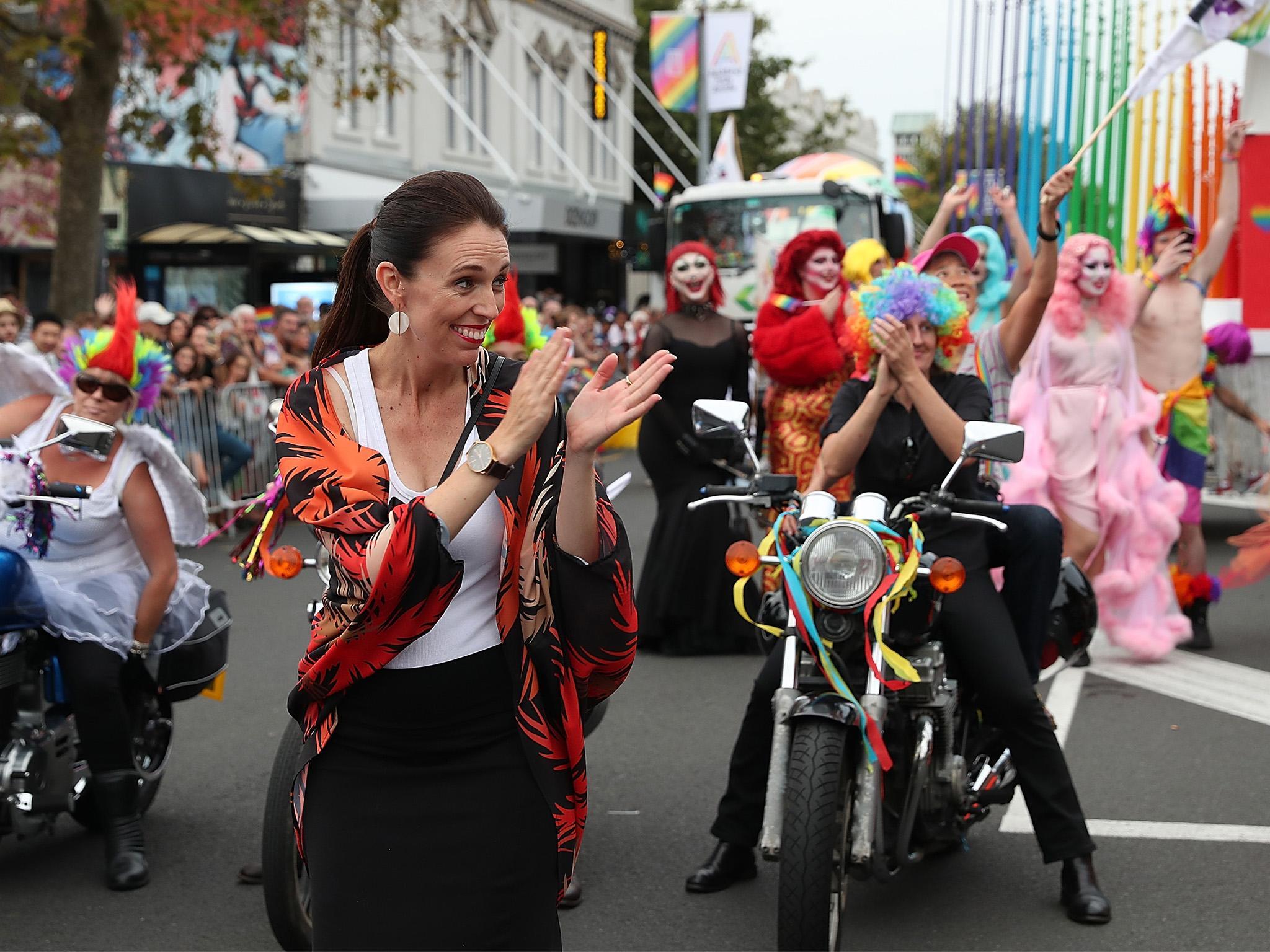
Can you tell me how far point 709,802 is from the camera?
5.57 metres

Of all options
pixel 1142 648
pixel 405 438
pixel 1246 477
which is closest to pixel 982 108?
pixel 1246 477

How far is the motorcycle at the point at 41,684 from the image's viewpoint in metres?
4.53

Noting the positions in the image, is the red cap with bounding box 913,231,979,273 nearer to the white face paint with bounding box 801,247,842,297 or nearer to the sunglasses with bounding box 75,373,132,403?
the white face paint with bounding box 801,247,842,297

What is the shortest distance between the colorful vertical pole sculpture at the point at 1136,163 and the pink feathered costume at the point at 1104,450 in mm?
4494

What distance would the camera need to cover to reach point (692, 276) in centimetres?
789

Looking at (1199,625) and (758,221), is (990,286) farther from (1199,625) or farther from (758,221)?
(758,221)

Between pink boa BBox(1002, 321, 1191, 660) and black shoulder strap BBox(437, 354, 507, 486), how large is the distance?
496 centimetres

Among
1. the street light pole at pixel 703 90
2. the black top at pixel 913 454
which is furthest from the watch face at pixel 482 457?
the street light pole at pixel 703 90

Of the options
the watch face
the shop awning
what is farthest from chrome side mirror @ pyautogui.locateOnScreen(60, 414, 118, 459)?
the shop awning

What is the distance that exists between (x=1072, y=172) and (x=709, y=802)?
2689 mm

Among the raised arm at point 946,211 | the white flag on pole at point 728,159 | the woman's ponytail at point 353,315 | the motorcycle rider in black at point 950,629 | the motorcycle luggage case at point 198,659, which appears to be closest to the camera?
the woman's ponytail at point 353,315

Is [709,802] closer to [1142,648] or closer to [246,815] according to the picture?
[246,815]

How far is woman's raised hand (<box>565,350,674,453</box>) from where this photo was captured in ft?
8.25

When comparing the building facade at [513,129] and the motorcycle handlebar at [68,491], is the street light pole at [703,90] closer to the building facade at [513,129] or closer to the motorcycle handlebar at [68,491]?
the building facade at [513,129]
